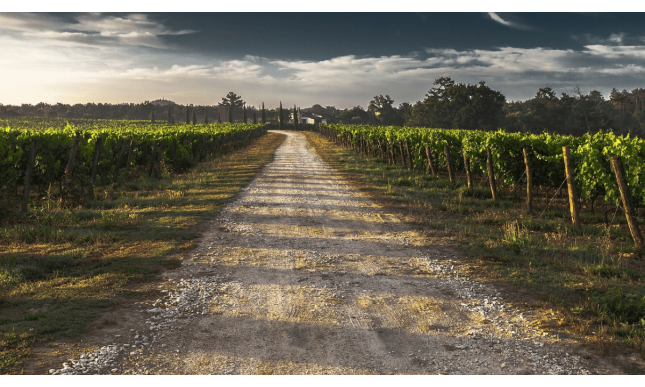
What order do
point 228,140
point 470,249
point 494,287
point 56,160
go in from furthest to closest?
point 228,140, point 56,160, point 470,249, point 494,287

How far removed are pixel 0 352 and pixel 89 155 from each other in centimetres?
1285

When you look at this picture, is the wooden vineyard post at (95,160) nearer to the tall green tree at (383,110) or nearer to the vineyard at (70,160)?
the vineyard at (70,160)

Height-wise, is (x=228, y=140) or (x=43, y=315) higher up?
(x=228, y=140)

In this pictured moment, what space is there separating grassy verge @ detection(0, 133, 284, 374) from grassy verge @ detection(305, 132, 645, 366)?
18.0ft

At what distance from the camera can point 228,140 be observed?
39781 mm

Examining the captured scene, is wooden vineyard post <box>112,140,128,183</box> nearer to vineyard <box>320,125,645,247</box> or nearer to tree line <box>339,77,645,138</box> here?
vineyard <box>320,125,645,247</box>

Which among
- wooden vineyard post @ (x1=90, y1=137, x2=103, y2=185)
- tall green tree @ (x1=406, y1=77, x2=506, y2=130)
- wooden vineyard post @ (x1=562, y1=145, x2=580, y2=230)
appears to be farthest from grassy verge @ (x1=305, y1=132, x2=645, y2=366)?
tall green tree @ (x1=406, y1=77, x2=506, y2=130)

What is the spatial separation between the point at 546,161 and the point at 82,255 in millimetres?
13540

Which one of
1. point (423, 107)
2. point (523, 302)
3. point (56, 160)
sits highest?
point (423, 107)

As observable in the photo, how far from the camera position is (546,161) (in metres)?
14.9

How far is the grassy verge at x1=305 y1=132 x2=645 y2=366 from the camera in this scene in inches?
226

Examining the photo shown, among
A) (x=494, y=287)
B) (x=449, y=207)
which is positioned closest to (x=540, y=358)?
(x=494, y=287)

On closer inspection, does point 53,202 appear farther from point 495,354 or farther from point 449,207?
point 495,354

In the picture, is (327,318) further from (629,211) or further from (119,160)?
(119,160)
